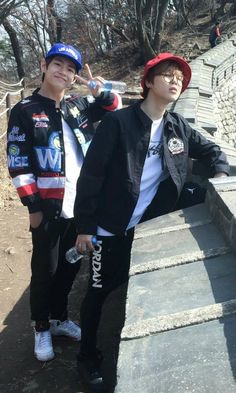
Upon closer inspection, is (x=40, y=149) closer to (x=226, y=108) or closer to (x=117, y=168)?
(x=117, y=168)

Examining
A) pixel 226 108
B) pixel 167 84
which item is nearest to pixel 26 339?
pixel 167 84

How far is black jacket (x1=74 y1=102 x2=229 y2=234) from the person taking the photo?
7.95ft

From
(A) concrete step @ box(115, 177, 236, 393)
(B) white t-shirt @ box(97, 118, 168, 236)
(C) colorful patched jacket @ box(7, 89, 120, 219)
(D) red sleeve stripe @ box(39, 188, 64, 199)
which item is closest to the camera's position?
(A) concrete step @ box(115, 177, 236, 393)

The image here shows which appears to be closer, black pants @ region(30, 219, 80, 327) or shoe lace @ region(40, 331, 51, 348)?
black pants @ region(30, 219, 80, 327)

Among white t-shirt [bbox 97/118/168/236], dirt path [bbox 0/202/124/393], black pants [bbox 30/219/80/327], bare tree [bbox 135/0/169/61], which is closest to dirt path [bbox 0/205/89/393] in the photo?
dirt path [bbox 0/202/124/393]

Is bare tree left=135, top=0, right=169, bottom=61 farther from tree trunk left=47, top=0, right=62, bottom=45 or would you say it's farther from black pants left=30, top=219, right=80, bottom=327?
black pants left=30, top=219, right=80, bottom=327

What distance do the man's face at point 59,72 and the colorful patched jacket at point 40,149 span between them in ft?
0.36

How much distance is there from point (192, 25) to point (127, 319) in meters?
20.2

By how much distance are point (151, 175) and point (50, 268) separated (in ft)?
3.10

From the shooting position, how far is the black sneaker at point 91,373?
2.84 m

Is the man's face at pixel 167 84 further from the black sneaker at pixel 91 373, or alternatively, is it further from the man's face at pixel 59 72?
the black sneaker at pixel 91 373

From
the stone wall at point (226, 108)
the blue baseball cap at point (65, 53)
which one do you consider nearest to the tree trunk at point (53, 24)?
the stone wall at point (226, 108)

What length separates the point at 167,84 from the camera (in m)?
2.46

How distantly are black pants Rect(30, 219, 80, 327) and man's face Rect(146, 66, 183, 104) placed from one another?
3.36 feet
